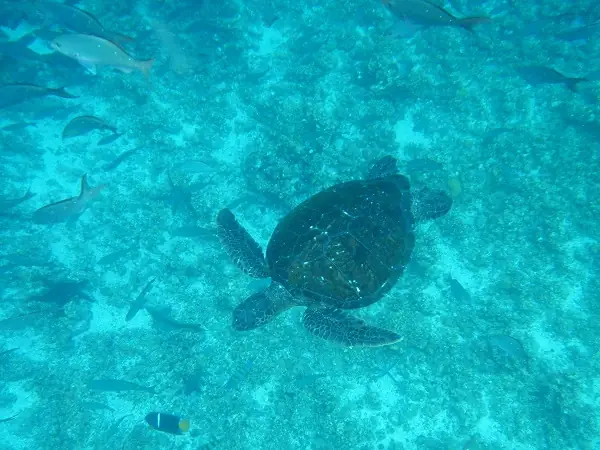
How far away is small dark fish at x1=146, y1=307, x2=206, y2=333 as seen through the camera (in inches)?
258

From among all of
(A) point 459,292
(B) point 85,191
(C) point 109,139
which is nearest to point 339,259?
(A) point 459,292

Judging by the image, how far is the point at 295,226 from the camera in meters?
4.71

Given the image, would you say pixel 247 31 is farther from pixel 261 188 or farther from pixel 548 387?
pixel 548 387

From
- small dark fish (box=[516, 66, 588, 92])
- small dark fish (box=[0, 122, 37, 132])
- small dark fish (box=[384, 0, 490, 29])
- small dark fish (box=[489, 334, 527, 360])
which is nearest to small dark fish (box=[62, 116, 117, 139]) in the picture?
small dark fish (box=[0, 122, 37, 132])

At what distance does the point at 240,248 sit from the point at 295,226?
131cm

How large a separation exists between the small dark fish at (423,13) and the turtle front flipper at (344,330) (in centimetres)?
529

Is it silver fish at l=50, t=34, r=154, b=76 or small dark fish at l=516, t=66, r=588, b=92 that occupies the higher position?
silver fish at l=50, t=34, r=154, b=76

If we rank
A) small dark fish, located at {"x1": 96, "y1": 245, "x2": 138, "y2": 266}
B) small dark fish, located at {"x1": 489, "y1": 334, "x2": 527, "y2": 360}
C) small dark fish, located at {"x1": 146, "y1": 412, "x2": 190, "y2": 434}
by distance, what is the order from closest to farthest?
small dark fish, located at {"x1": 146, "y1": 412, "x2": 190, "y2": 434}, small dark fish, located at {"x1": 489, "y1": 334, "x2": 527, "y2": 360}, small dark fish, located at {"x1": 96, "y1": 245, "x2": 138, "y2": 266}

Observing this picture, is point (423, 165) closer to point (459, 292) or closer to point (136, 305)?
point (459, 292)

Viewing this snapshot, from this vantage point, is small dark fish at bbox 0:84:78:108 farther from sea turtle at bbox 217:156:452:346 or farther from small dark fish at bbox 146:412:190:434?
small dark fish at bbox 146:412:190:434

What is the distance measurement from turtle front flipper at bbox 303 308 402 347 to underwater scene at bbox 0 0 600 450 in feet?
0.11

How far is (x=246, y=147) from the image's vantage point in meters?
8.23

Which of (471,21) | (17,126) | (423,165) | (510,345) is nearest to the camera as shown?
(471,21)

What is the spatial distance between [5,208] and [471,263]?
11.0m
